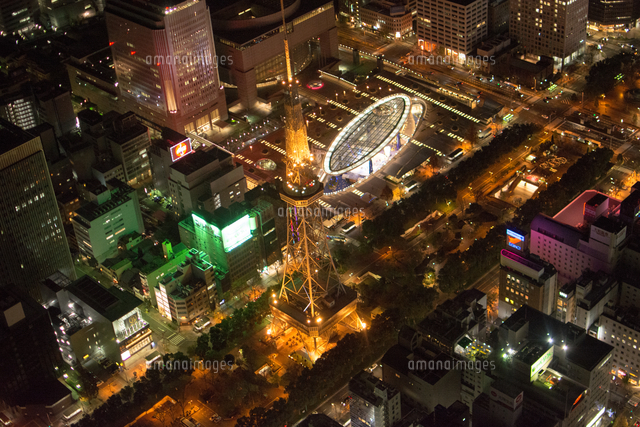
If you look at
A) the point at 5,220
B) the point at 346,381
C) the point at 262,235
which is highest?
the point at 5,220

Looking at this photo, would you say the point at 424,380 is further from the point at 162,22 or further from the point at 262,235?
the point at 162,22

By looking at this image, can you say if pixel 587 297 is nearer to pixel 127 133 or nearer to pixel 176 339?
pixel 176 339

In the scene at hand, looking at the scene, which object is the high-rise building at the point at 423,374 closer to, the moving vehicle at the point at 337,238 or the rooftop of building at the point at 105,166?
the moving vehicle at the point at 337,238

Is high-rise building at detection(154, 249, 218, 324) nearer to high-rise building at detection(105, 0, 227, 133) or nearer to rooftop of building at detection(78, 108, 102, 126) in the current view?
→ rooftop of building at detection(78, 108, 102, 126)

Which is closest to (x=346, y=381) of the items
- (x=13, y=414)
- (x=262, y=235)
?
(x=262, y=235)

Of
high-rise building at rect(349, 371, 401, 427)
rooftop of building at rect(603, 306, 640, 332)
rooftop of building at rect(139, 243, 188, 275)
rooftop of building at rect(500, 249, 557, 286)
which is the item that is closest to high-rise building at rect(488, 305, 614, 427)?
rooftop of building at rect(603, 306, 640, 332)

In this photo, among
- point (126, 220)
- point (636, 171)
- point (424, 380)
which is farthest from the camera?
point (636, 171)

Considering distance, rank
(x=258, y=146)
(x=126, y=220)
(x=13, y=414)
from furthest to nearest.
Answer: (x=258, y=146), (x=126, y=220), (x=13, y=414)
